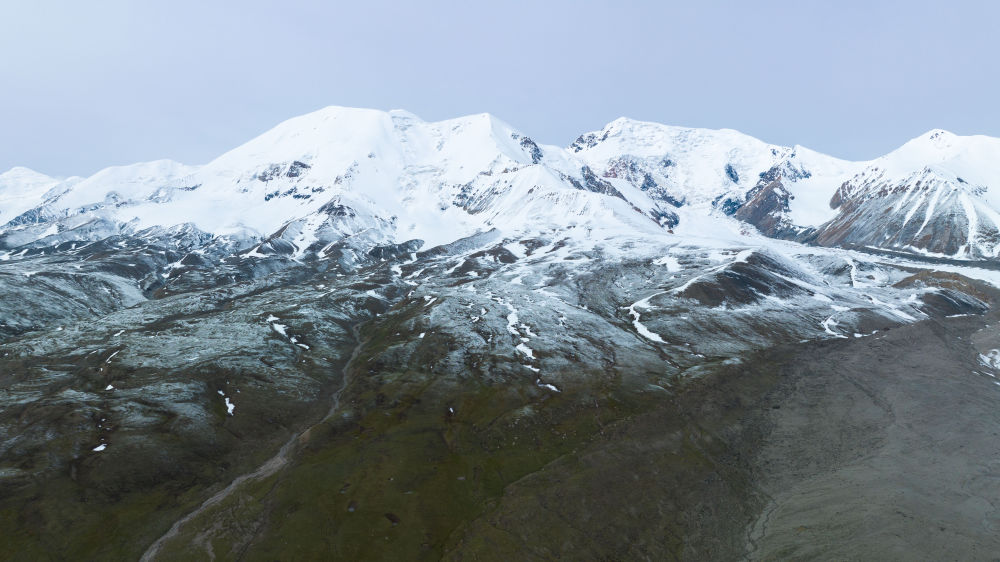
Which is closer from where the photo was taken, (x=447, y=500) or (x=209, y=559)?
(x=209, y=559)

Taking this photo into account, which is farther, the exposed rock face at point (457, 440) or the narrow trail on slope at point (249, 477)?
the exposed rock face at point (457, 440)

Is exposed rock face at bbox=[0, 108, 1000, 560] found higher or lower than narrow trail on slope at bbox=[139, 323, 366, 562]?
higher

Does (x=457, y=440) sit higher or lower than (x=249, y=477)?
higher

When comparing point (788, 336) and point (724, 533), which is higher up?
point (788, 336)

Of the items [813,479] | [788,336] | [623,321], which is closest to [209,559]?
[813,479]

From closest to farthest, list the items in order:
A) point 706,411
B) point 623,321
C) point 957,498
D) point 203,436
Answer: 1. point 957,498
2. point 203,436
3. point 706,411
4. point 623,321

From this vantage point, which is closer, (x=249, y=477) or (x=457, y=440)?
(x=249, y=477)

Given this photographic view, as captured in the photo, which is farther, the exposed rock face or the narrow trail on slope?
the exposed rock face

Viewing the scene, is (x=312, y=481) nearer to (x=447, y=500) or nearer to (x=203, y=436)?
(x=447, y=500)

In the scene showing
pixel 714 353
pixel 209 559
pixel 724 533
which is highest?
pixel 714 353

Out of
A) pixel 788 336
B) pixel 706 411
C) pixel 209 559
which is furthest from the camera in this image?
pixel 788 336

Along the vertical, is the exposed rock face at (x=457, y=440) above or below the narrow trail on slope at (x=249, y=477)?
above
